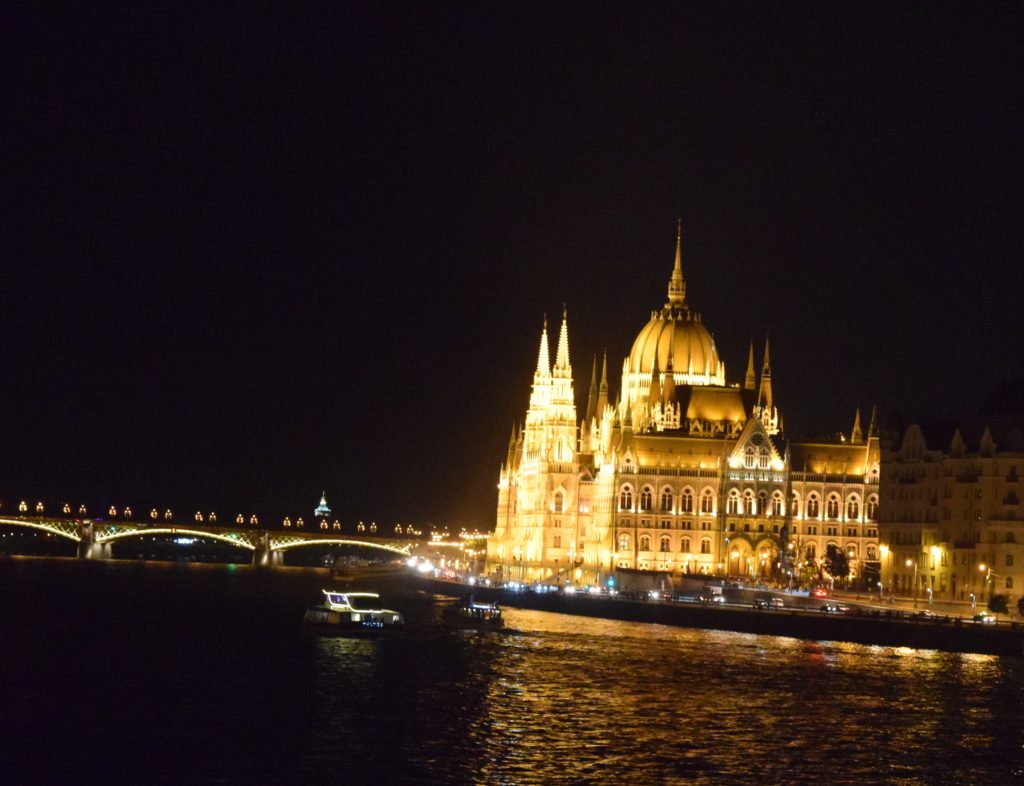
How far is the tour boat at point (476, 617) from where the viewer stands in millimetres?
148500

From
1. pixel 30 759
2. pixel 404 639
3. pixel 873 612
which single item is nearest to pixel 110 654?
pixel 404 639

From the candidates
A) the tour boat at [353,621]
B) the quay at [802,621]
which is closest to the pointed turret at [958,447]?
the quay at [802,621]

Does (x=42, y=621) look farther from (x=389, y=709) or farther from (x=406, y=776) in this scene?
(x=406, y=776)

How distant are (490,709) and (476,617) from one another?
57.8m

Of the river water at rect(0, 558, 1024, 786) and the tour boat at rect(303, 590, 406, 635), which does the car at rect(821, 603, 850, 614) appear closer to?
the river water at rect(0, 558, 1024, 786)

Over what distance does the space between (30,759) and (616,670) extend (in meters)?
44.0

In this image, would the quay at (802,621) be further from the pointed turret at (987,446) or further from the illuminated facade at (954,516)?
the pointed turret at (987,446)

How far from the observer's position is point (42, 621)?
143 metres

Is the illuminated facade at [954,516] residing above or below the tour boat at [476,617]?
above

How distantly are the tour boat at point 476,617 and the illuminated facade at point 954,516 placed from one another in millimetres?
32514

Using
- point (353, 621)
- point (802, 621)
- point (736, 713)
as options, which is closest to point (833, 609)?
point (802, 621)

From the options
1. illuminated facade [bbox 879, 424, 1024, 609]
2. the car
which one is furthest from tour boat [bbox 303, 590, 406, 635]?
illuminated facade [bbox 879, 424, 1024, 609]

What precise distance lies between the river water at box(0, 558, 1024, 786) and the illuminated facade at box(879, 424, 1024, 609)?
23.2 m

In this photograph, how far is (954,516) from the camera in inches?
6378
